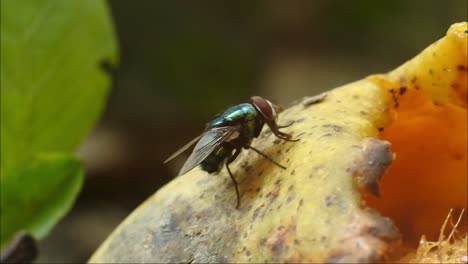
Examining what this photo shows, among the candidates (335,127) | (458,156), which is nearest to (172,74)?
(458,156)

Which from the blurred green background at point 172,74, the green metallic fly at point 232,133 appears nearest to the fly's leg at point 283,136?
the green metallic fly at point 232,133

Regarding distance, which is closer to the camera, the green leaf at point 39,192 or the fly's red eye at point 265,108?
the fly's red eye at point 265,108

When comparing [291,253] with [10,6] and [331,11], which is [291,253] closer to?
[10,6]

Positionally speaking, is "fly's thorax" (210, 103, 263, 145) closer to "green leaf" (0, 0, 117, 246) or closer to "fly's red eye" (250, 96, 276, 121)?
"fly's red eye" (250, 96, 276, 121)

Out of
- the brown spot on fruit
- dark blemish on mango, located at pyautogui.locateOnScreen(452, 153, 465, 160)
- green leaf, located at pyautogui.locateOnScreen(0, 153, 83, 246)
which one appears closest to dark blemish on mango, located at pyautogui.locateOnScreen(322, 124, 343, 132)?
the brown spot on fruit

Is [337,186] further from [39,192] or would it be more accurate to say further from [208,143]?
[39,192]

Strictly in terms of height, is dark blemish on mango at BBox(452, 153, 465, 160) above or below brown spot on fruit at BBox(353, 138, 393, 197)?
below

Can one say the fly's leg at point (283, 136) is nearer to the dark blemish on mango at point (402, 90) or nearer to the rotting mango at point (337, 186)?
the rotting mango at point (337, 186)
